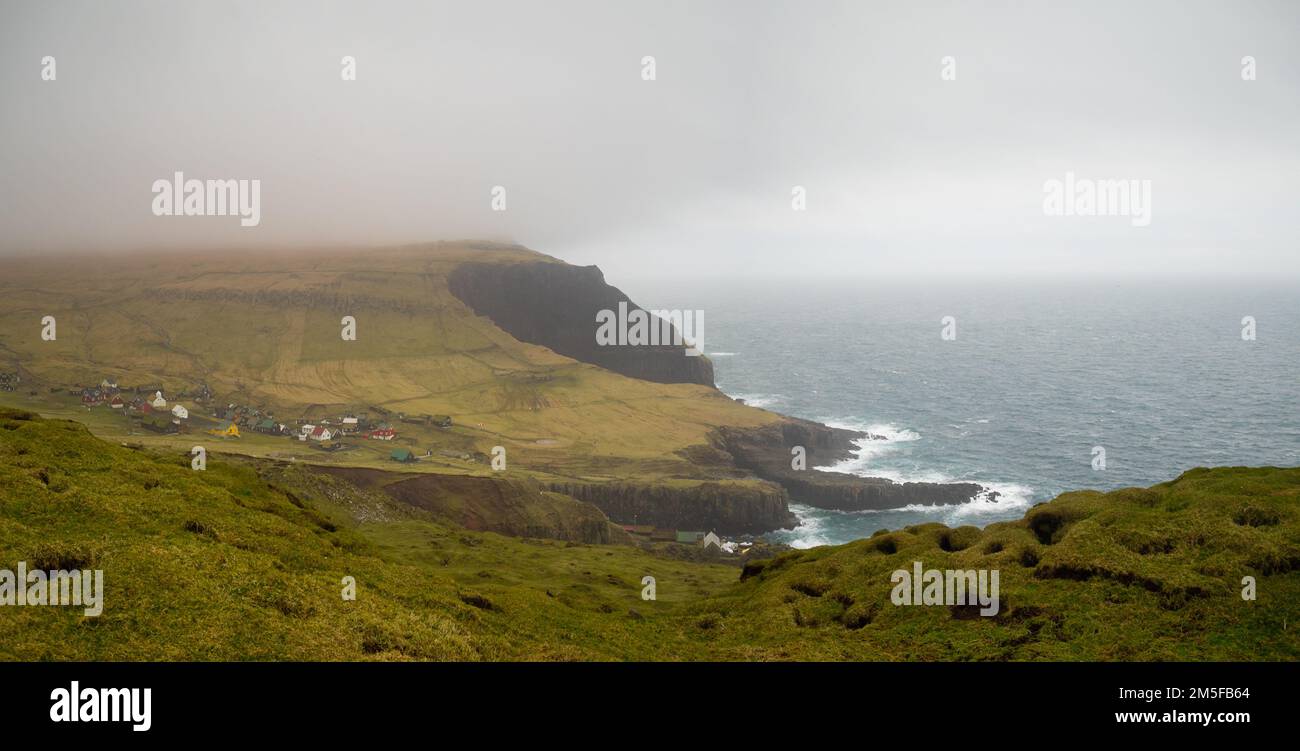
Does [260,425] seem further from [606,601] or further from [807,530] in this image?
[606,601]

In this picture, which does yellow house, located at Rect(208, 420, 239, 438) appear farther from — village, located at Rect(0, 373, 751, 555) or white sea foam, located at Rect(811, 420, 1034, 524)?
white sea foam, located at Rect(811, 420, 1034, 524)

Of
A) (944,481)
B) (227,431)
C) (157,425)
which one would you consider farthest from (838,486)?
(157,425)

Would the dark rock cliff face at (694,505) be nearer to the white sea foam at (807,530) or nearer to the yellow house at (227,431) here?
the white sea foam at (807,530)

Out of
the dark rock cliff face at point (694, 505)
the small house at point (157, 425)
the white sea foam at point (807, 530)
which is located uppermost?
the small house at point (157, 425)

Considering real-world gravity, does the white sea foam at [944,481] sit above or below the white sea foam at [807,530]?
above

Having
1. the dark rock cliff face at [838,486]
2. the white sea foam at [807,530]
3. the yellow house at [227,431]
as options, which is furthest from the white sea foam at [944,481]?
the yellow house at [227,431]
